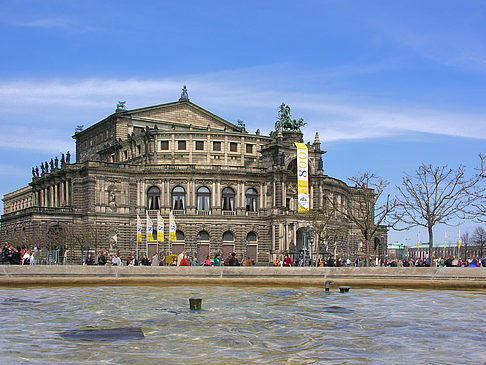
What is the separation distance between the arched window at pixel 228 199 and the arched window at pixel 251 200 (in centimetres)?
216

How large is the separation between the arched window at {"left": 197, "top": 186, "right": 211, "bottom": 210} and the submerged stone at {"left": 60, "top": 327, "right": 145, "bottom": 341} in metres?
71.3

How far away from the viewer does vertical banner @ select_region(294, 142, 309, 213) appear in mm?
82312

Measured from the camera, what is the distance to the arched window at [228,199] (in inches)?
3460

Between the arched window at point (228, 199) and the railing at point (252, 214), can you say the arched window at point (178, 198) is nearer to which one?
the arched window at point (228, 199)

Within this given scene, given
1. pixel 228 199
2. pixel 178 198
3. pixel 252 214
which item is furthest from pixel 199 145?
pixel 252 214

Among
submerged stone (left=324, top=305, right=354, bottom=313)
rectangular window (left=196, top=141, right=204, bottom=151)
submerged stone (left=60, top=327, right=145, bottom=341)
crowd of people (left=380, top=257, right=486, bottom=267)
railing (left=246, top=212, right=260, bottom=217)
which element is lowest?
crowd of people (left=380, top=257, right=486, bottom=267)

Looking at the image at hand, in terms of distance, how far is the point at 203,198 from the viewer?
87.4 metres

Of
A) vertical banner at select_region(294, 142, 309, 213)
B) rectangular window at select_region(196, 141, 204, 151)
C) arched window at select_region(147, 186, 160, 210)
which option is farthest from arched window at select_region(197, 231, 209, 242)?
vertical banner at select_region(294, 142, 309, 213)

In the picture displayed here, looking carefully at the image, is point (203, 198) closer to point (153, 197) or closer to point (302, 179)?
point (153, 197)

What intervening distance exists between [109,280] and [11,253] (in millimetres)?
11181

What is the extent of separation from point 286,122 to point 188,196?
64.3 ft

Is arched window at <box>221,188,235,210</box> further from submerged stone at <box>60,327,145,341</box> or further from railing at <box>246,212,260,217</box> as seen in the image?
submerged stone at <box>60,327,145,341</box>

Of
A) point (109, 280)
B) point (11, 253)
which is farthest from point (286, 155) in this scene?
point (109, 280)

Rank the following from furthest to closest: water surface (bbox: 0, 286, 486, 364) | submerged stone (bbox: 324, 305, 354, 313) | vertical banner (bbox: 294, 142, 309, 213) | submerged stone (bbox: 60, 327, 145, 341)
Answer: vertical banner (bbox: 294, 142, 309, 213) < submerged stone (bbox: 324, 305, 354, 313) < submerged stone (bbox: 60, 327, 145, 341) < water surface (bbox: 0, 286, 486, 364)
